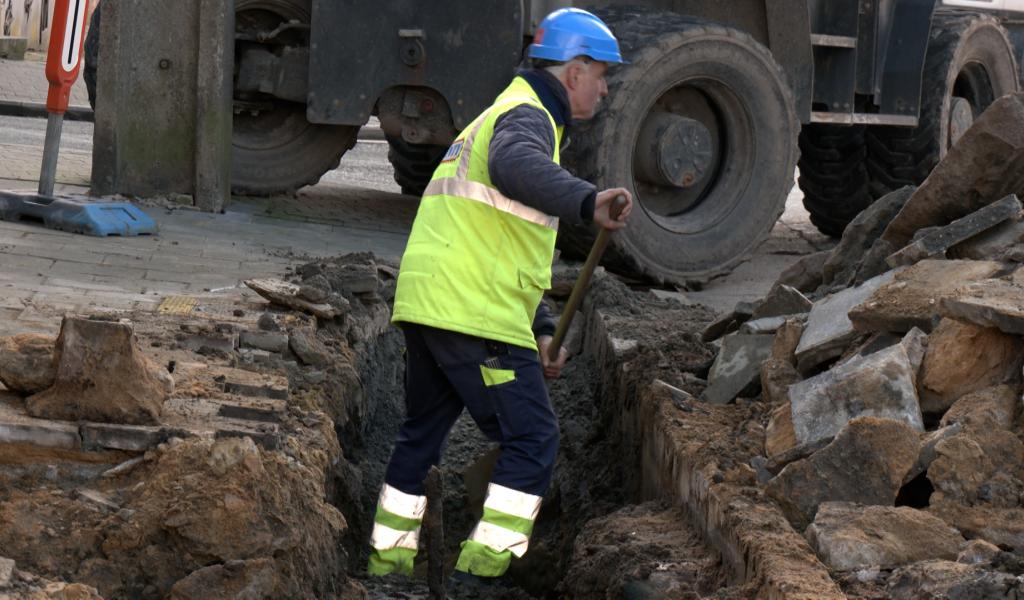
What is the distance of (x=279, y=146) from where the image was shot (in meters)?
9.00

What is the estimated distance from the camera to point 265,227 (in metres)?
→ 8.25

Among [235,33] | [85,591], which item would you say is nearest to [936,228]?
[85,591]

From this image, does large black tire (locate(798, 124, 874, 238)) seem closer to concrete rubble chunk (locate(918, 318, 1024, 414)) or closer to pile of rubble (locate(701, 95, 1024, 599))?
pile of rubble (locate(701, 95, 1024, 599))

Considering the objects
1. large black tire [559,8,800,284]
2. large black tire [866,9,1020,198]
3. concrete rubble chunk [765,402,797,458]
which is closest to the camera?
concrete rubble chunk [765,402,797,458]

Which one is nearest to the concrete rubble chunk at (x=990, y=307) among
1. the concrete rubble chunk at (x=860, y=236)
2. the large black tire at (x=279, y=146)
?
the concrete rubble chunk at (x=860, y=236)

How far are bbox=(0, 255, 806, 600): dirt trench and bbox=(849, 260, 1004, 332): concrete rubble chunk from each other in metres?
0.50

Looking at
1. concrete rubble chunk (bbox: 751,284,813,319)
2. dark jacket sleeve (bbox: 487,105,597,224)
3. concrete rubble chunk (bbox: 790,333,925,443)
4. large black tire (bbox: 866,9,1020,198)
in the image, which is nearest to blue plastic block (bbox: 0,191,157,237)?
concrete rubble chunk (bbox: 751,284,813,319)

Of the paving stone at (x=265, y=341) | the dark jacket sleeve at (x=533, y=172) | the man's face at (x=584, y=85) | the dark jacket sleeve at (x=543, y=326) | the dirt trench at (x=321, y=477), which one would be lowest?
the dirt trench at (x=321, y=477)

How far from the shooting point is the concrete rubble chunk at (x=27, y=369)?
3.59 metres

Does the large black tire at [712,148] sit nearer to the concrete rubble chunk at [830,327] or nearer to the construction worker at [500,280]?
the concrete rubble chunk at [830,327]

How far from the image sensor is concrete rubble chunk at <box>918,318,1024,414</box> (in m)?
4.12

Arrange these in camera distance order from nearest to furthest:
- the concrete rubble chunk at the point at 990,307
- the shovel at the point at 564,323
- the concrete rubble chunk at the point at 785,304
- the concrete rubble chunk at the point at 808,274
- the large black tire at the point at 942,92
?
the concrete rubble chunk at the point at 990,307, the shovel at the point at 564,323, the concrete rubble chunk at the point at 785,304, the concrete rubble chunk at the point at 808,274, the large black tire at the point at 942,92

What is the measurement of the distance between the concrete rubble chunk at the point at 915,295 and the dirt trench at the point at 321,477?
1.65 ft

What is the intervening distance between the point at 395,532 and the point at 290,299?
1198 mm
